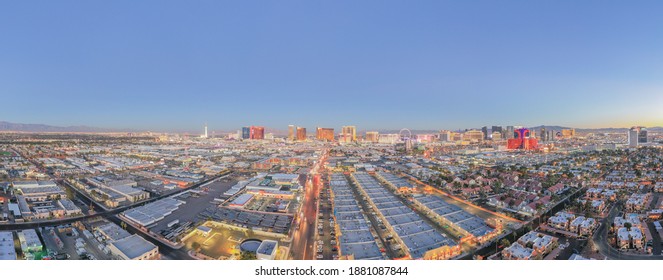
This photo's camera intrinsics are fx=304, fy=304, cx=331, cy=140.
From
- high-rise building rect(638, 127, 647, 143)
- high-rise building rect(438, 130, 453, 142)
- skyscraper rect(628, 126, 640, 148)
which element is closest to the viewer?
high-rise building rect(638, 127, 647, 143)

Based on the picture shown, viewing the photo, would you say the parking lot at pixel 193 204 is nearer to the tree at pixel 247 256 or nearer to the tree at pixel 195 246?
the tree at pixel 195 246

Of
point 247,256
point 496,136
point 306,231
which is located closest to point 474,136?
point 496,136

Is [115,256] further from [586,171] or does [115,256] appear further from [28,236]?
[586,171]

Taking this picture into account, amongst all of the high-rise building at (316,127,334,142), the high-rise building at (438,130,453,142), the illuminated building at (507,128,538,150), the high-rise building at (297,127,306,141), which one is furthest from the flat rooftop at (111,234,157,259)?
the high-rise building at (438,130,453,142)

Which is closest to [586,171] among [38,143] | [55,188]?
[55,188]

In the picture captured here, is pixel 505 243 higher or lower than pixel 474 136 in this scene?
lower

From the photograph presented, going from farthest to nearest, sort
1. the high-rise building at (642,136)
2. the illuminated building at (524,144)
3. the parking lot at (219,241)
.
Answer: the illuminated building at (524,144) → the high-rise building at (642,136) → the parking lot at (219,241)

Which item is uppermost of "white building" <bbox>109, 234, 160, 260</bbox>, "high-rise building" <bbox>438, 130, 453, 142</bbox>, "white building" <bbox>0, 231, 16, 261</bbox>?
"high-rise building" <bbox>438, 130, 453, 142</bbox>

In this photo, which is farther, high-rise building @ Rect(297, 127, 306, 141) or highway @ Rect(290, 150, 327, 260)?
→ high-rise building @ Rect(297, 127, 306, 141)

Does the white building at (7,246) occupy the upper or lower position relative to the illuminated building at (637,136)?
lower

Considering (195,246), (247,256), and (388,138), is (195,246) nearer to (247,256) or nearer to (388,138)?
(247,256)

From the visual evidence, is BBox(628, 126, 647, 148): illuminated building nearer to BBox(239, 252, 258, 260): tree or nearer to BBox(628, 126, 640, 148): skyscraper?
BBox(628, 126, 640, 148): skyscraper

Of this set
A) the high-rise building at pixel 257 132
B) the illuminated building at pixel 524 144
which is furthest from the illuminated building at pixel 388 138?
the high-rise building at pixel 257 132
